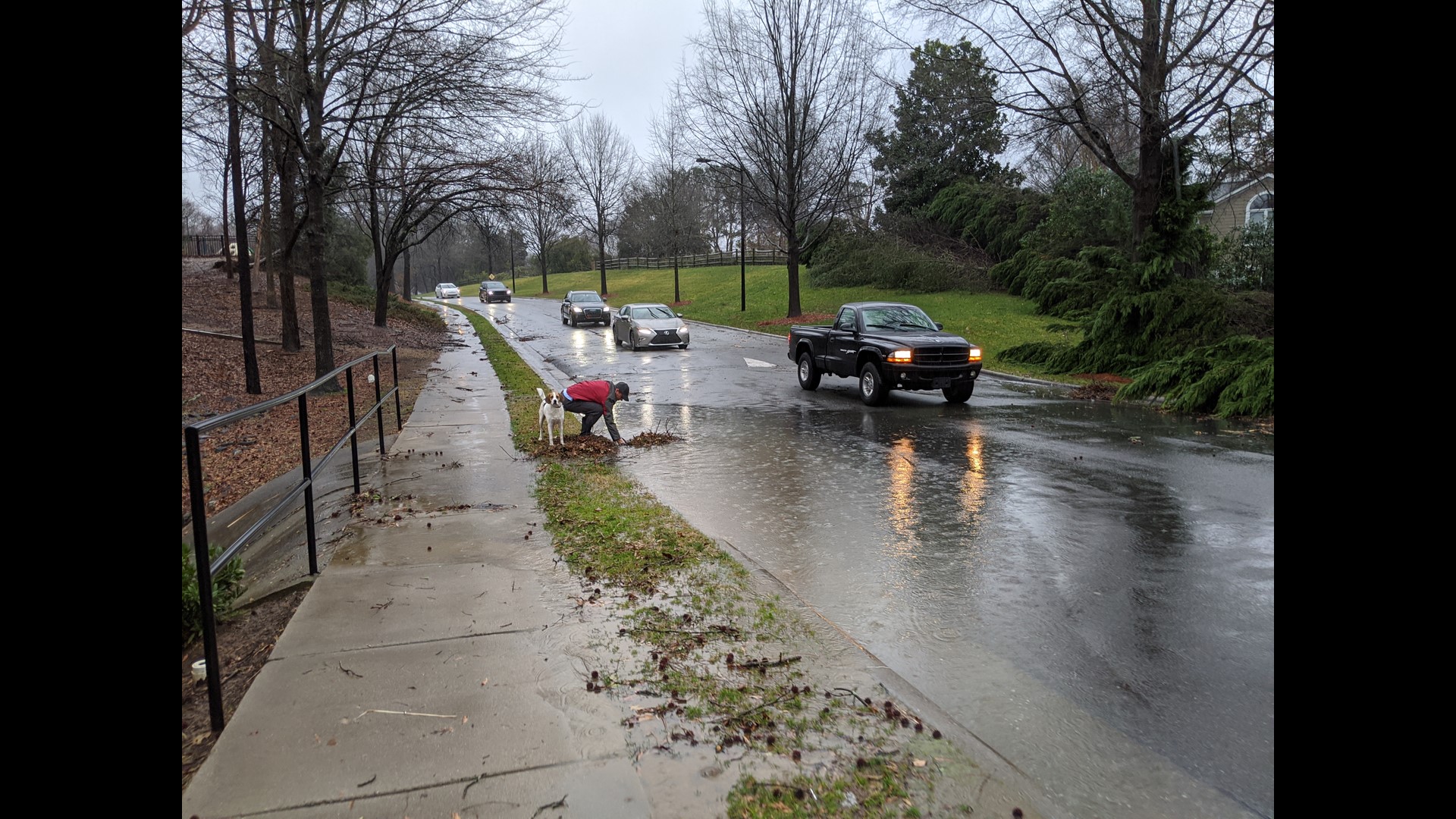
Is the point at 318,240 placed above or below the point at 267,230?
below

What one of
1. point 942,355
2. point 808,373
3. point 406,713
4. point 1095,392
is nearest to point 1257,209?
point 1095,392

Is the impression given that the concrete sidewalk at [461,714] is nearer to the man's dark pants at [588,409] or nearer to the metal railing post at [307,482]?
the metal railing post at [307,482]

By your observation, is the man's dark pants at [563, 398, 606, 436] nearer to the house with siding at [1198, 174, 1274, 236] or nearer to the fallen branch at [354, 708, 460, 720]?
the fallen branch at [354, 708, 460, 720]

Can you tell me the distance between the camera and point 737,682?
412 centimetres

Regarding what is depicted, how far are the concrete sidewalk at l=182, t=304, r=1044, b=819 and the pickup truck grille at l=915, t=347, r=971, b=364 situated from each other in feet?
30.3

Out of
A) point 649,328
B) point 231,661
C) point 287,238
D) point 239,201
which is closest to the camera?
point 231,661

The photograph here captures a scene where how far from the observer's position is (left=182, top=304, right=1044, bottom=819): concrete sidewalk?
314cm

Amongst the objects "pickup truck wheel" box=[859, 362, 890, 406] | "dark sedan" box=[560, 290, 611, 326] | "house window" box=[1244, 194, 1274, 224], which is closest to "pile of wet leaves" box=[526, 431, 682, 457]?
"pickup truck wheel" box=[859, 362, 890, 406]

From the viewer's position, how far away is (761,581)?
18.6 ft

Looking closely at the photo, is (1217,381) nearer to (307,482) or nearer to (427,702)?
(307,482)

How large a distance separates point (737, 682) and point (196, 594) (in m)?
3.02
